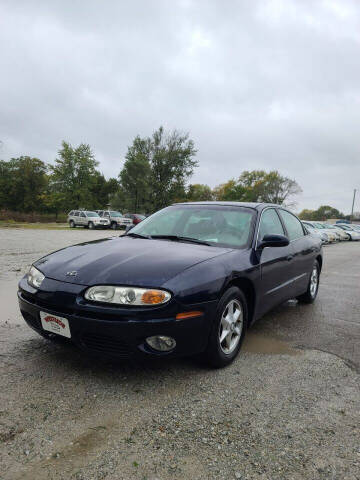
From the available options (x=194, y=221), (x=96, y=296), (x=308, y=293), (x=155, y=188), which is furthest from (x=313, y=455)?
(x=155, y=188)

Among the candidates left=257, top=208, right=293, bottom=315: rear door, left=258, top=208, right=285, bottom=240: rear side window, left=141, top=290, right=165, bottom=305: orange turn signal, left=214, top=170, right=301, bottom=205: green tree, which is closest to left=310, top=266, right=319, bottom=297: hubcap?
left=257, top=208, right=293, bottom=315: rear door

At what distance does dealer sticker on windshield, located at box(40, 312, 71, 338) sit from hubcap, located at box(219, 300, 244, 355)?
3.82 feet

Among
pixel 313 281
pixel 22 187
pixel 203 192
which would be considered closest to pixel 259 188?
pixel 203 192

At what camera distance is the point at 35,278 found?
9.17ft

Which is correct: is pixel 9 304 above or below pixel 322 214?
below

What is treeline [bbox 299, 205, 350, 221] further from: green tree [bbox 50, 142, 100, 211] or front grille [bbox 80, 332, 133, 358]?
front grille [bbox 80, 332, 133, 358]

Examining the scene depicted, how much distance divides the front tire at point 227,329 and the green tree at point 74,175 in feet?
154

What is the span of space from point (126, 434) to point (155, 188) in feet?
155

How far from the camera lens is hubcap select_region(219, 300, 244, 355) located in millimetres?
2781

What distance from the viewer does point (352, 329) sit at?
3.99 metres

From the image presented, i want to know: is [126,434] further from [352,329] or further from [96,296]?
[352,329]

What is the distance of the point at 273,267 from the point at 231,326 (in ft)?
3.16

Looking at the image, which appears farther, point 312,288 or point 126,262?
point 312,288

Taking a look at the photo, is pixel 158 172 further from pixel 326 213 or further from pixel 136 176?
pixel 326 213
